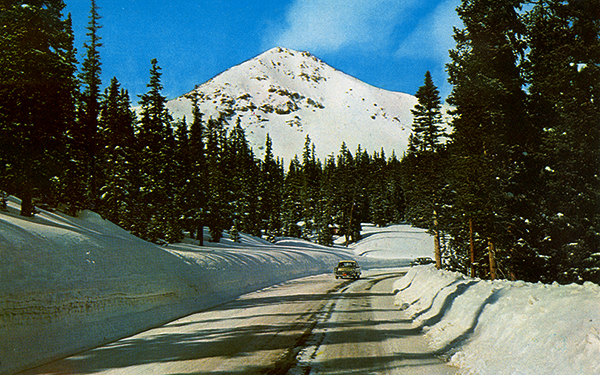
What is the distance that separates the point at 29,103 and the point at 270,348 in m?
18.0

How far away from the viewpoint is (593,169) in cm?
2294

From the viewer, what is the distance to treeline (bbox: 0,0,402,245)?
63.0 ft

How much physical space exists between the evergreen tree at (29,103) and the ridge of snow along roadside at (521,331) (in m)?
18.4

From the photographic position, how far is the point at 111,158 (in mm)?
38469

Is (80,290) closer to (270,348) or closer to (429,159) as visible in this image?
(270,348)

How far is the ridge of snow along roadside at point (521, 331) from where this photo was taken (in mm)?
5246

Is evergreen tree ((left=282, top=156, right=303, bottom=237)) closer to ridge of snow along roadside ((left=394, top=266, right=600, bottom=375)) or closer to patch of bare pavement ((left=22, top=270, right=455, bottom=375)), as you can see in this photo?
patch of bare pavement ((left=22, top=270, right=455, bottom=375))

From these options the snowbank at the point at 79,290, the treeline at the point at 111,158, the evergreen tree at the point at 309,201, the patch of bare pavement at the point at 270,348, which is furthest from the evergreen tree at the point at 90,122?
the evergreen tree at the point at 309,201

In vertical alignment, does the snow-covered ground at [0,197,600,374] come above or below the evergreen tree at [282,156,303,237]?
below

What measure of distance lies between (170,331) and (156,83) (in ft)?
116

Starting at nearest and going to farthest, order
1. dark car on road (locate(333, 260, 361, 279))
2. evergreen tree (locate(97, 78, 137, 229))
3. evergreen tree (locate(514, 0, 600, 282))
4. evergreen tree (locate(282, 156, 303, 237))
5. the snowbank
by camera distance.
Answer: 1. the snowbank
2. evergreen tree (locate(514, 0, 600, 282))
3. dark car on road (locate(333, 260, 361, 279))
4. evergreen tree (locate(97, 78, 137, 229))
5. evergreen tree (locate(282, 156, 303, 237))

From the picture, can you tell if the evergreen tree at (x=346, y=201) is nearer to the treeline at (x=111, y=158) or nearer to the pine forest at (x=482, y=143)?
the treeline at (x=111, y=158)

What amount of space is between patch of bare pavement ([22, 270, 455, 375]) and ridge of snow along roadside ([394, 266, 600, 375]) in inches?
21.9

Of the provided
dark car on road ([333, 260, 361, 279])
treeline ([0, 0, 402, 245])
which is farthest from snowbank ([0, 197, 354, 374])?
dark car on road ([333, 260, 361, 279])
